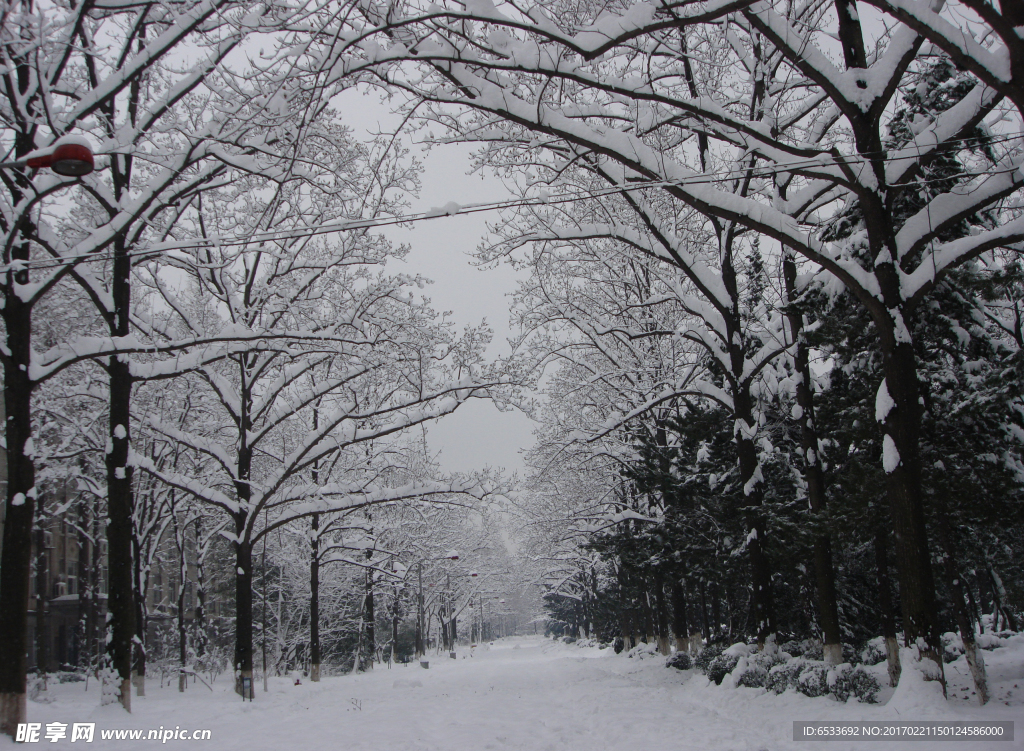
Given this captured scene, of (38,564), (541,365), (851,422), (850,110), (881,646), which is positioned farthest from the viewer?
(38,564)

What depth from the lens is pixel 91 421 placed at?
57.5ft

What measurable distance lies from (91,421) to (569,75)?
16.7m

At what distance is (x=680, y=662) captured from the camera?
1778cm

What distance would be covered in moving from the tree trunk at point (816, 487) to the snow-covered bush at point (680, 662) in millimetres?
6192

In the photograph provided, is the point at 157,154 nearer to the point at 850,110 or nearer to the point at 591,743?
the point at 850,110

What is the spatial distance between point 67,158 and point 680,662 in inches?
698

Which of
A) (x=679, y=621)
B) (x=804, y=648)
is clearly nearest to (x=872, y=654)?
(x=804, y=648)

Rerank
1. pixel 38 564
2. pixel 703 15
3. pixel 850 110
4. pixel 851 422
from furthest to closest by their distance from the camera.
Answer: pixel 38 564
pixel 851 422
pixel 850 110
pixel 703 15

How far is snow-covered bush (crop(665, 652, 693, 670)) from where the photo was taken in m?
17.6

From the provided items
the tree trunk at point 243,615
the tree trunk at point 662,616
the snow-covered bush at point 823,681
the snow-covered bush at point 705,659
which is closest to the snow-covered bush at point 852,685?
the snow-covered bush at point 823,681

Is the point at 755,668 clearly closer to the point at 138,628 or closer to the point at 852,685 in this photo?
the point at 852,685

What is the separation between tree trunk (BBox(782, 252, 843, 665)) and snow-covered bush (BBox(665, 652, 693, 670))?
619cm

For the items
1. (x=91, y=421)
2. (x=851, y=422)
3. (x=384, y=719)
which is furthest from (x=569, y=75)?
(x=91, y=421)

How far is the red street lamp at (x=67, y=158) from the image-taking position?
6062mm
